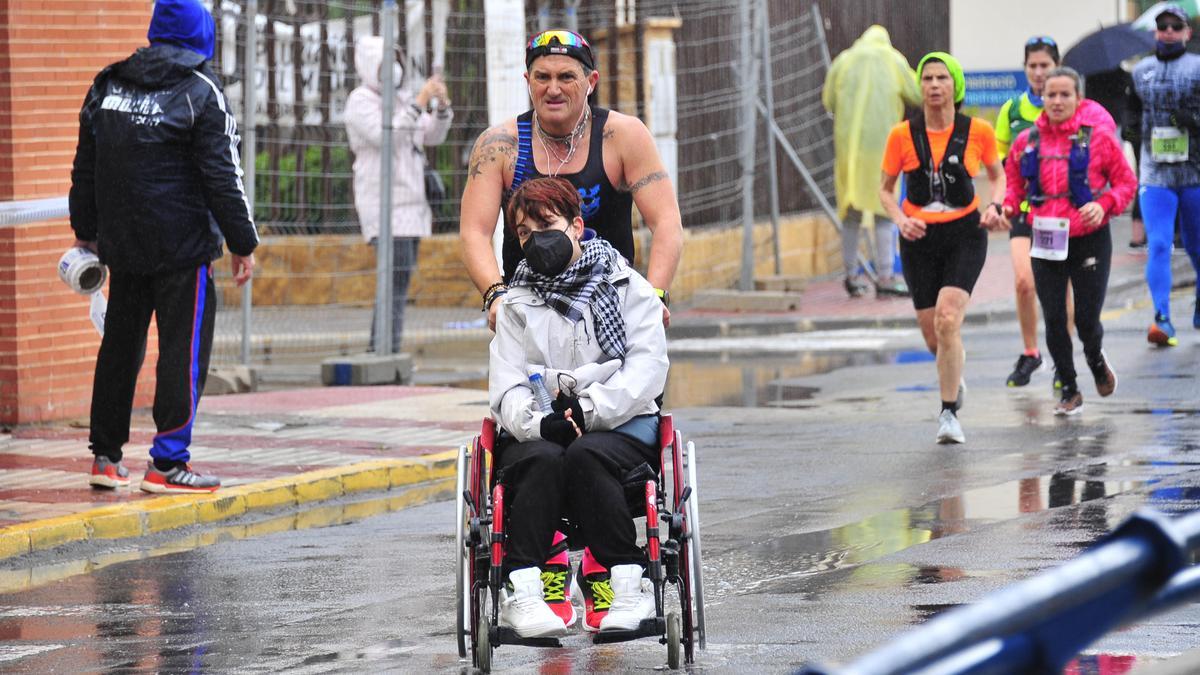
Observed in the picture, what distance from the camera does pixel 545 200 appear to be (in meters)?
6.10

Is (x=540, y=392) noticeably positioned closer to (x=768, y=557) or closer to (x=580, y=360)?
(x=580, y=360)

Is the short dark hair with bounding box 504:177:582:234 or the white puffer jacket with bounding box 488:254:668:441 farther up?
the short dark hair with bounding box 504:177:582:234

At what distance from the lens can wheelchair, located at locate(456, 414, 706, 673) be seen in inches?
224

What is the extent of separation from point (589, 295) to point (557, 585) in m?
0.83

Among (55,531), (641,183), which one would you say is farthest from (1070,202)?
(55,531)

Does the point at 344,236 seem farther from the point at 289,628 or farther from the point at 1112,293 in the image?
the point at 289,628

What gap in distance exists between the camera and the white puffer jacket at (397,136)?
14.8 meters

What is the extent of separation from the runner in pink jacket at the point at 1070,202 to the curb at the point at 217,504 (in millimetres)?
3684

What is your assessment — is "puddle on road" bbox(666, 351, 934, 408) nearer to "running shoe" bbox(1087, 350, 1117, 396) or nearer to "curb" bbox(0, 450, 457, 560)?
"running shoe" bbox(1087, 350, 1117, 396)

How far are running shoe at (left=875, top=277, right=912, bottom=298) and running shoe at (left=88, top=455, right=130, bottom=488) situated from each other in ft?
37.3

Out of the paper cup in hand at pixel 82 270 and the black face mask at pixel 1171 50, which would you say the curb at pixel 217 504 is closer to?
the paper cup in hand at pixel 82 270

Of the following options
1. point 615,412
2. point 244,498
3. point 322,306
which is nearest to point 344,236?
point 322,306

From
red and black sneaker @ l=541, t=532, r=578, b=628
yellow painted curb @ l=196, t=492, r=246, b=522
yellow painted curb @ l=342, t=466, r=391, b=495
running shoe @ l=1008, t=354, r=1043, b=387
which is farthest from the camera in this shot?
running shoe @ l=1008, t=354, r=1043, b=387

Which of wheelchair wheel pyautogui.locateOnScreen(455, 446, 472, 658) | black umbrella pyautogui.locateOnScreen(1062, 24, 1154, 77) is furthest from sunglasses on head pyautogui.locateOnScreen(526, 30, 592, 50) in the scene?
black umbrella pyautogui.locateOnScreen(1062, 24, 1154, 77)
